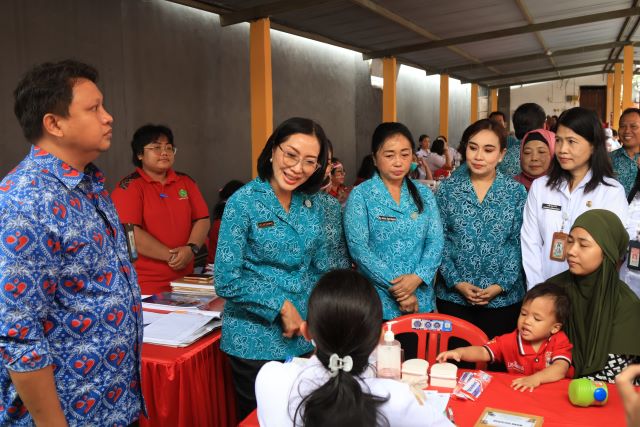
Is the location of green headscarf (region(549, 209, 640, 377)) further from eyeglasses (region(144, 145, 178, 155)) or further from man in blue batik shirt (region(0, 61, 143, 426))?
eyeglasses (region(144, 145, 178, 155))

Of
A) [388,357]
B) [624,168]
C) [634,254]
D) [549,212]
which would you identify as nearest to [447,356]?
[388,357]

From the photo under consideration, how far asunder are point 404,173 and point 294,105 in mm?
6629

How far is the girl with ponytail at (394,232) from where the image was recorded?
88.0 inches

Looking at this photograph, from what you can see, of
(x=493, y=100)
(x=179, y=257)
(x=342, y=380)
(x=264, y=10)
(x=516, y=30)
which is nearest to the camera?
(x=342, y=380)

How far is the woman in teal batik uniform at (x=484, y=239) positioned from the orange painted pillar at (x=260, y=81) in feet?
14.6

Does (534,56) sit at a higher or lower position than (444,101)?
higher

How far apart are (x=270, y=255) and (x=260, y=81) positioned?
526 centimetres

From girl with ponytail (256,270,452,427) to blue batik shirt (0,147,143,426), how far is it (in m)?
0.44

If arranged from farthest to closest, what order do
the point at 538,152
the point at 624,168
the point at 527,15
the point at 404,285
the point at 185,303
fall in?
1. the point at 527,15
2. the point at 624,168
3. the point at 538,152
4. the point at 185,303
5. the point at 404,285

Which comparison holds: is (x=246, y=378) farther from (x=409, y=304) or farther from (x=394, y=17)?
(x=394, y=17)

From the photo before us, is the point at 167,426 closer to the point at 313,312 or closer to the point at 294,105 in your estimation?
the point at 313,312

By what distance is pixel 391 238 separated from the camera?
7.46ft

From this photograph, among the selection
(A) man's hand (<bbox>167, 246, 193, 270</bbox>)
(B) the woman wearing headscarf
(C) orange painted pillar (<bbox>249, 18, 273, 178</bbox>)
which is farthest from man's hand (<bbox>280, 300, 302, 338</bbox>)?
(C) orange painted pillar (<bbox>249, 18, 273, 178</bbox>)

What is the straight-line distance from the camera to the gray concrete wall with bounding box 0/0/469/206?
173 inches
